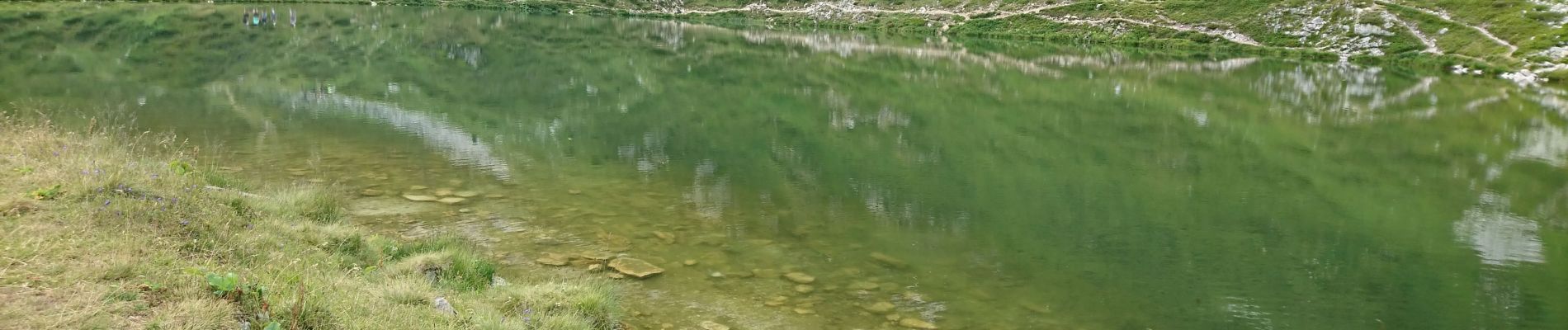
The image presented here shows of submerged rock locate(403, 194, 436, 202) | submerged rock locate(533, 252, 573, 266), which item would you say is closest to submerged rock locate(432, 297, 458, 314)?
submerged rock locate(533, 252, 573, 266)

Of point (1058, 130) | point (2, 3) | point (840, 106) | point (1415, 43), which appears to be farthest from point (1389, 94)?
point (2, 3)

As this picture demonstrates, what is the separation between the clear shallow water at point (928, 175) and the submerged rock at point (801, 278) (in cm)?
18

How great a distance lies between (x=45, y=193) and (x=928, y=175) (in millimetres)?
16823

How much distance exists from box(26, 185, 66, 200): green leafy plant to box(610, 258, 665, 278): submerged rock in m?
6.80

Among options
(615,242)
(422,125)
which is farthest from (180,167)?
(422,125)

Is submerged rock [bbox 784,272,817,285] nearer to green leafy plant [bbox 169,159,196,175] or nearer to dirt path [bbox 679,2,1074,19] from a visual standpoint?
green leafy plant [bbox 169,159,196,175]

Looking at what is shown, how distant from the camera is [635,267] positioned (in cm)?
1317

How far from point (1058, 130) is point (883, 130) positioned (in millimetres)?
6298

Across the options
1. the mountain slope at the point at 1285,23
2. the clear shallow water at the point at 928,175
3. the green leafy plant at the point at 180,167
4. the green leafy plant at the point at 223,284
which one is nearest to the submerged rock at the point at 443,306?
the green leafy plant at the point at 223,284

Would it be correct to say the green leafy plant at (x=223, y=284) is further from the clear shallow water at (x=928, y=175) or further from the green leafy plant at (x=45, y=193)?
the clear shallow water at (x=928, y=175)

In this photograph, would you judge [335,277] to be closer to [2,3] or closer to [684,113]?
[684,113]

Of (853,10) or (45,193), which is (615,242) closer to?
(45,193)

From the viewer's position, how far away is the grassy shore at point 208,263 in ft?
23.3

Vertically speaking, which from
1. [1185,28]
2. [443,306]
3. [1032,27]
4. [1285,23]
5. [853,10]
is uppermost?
[853,10]
